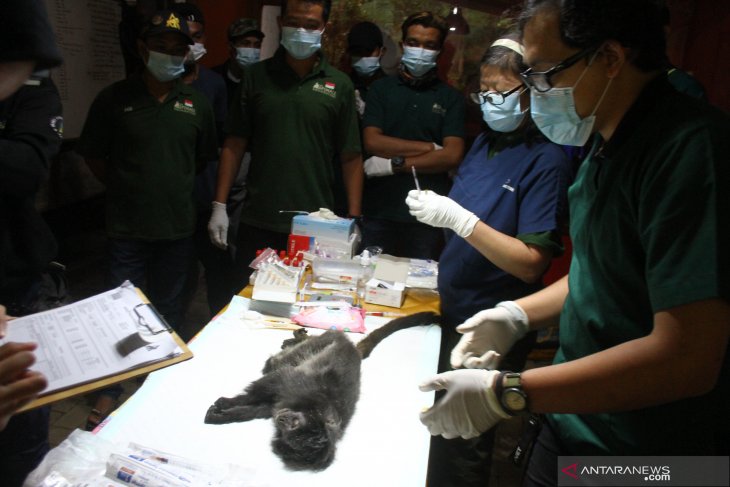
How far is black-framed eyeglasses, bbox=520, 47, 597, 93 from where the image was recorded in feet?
3.44

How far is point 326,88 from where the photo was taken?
2.86 meters

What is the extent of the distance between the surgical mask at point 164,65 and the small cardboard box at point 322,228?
45.2 inches

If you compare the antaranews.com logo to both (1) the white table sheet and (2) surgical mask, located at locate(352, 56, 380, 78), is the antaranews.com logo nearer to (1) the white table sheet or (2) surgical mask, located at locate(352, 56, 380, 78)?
(1) the white table sheet

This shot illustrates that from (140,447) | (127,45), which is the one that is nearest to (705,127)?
(140,447)

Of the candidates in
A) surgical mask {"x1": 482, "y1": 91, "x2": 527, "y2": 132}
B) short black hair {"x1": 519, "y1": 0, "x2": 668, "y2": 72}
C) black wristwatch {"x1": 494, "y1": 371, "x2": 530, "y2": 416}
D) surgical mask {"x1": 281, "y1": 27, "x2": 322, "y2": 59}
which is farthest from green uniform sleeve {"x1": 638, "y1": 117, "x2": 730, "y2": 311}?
surgical mask {"x1": 281, "y1": 27, "x2": 322, "y2": 59}

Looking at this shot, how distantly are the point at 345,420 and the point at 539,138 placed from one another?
132 centimetres

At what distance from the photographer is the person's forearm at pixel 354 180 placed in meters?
3.04

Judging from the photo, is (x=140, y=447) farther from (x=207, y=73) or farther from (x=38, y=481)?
(x=207, y=73)

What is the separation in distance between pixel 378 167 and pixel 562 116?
1.93m

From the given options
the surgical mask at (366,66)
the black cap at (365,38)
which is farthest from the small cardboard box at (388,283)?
the black cap at (365,38)

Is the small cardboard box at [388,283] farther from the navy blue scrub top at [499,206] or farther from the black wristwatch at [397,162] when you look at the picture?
the black wristwatch at [397,162]

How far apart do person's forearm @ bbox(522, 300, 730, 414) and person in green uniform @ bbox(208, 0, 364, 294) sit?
2089 millimetres

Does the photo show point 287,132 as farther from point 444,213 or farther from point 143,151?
point 444,213

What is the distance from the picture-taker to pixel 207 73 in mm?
3393
